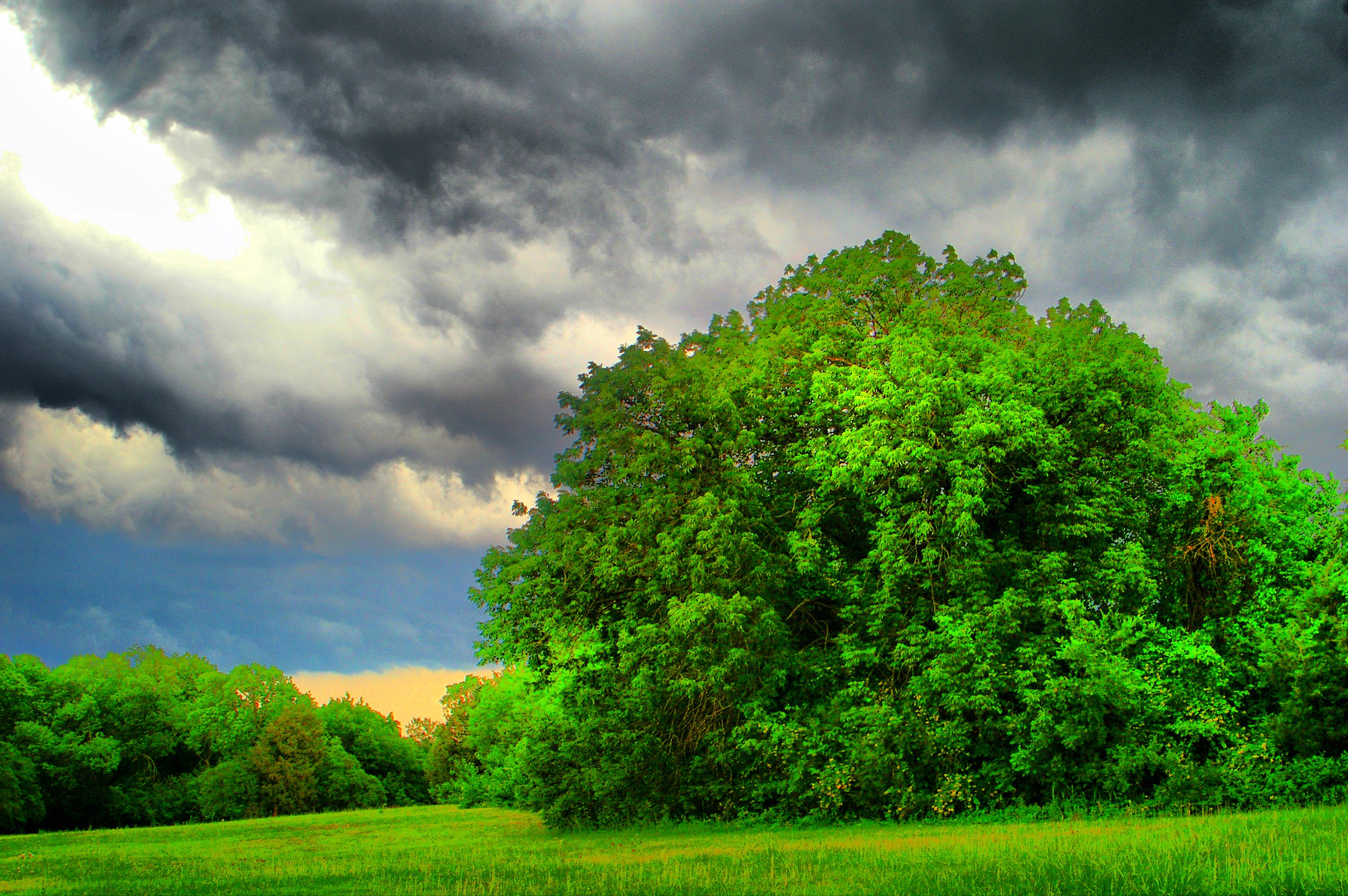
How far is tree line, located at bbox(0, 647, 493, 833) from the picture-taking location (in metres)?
57.7

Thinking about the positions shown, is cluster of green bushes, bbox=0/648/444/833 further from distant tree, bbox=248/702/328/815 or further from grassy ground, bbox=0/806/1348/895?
grassy ground, bbox=0/806/1348/895

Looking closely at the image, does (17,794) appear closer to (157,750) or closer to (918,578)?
(157,750)

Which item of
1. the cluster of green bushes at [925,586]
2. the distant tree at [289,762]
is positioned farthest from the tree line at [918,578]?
the distant tree at [289,762]

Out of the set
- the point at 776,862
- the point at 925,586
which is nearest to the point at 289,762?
the point at 925,586

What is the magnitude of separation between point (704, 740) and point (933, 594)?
799 cm

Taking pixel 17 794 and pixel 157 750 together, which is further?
pixel 157 750

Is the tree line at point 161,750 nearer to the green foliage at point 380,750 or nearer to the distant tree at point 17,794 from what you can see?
the distant tree at point 17,794

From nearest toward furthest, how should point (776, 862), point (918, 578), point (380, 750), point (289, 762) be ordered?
1. point (776, 862)
2. point (918, 578)
3. point (289, 762)
4. point (380, 750)

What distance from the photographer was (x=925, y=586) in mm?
24781

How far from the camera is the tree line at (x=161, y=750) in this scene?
57656mm

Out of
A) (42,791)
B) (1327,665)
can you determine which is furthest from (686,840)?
(42,791)

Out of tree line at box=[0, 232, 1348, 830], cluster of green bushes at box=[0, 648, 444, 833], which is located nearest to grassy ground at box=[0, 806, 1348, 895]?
tree line at box=[0, 232, 1348, 830]

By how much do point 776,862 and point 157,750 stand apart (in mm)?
67773

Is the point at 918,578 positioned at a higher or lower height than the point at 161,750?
higher
